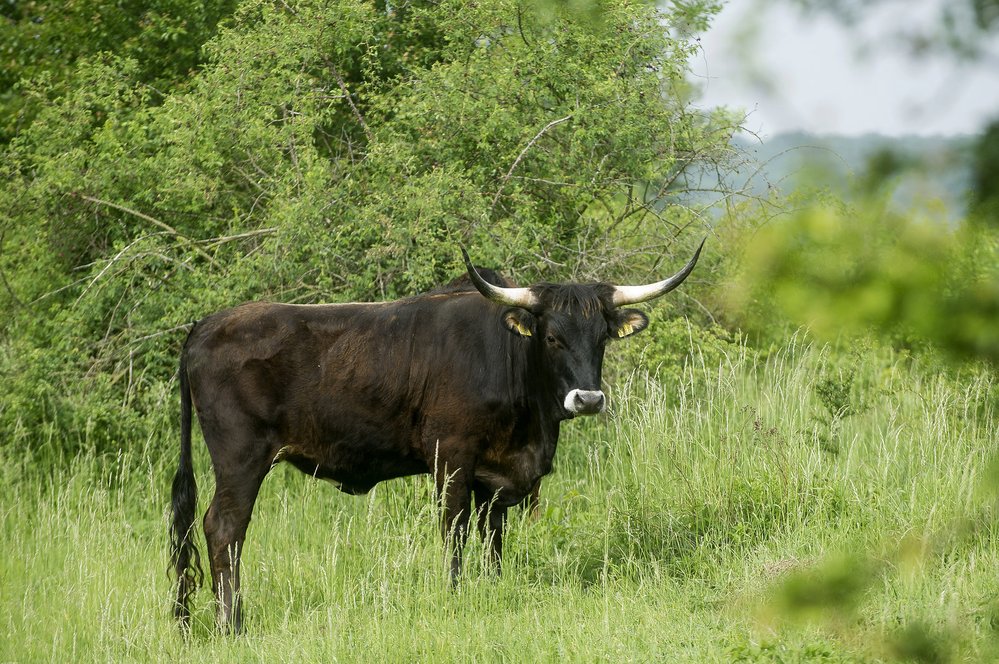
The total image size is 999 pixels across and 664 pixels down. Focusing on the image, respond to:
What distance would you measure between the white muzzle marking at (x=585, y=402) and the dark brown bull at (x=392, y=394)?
0.94ft

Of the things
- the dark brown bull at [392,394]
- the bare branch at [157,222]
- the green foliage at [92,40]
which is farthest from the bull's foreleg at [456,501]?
the green foliage at [92,40]

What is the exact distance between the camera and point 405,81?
981cm

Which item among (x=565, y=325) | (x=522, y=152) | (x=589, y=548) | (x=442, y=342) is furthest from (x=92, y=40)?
(x=589, y=548)

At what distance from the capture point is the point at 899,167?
Answer: 1.22m

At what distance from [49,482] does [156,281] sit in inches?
70.0

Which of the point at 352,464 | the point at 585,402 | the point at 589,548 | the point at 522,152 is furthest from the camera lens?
the point at 522,152

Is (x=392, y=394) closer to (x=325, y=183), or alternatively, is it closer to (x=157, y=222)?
(x=325, y=183)

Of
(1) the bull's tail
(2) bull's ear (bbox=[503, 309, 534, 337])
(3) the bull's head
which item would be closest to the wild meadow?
(1) the bull's tail

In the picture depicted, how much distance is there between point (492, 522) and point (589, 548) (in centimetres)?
72

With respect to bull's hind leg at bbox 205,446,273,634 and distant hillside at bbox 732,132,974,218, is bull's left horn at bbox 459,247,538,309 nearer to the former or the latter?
bull's hind leg at bbox 205,446,273,634

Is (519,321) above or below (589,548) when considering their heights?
above

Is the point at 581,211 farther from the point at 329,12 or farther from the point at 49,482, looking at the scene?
the point at 49,482

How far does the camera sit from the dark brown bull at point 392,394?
20.8ft

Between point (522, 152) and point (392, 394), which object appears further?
point (522, 152)
